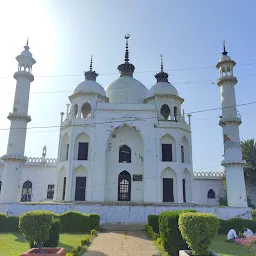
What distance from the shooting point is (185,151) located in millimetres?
26547

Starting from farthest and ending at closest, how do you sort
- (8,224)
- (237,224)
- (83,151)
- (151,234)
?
(83,151) < (237,224) < (8,224) < (151,234)

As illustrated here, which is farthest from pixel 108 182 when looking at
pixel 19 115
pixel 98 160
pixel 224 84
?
pixel 224 84

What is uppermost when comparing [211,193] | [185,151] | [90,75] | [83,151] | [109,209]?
[90,75]

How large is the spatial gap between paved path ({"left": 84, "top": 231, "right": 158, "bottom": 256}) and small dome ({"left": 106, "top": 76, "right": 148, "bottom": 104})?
637 inches

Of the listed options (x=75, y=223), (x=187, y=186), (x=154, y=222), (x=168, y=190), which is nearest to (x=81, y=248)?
(x=75, y=223)

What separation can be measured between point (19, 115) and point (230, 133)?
60.5 ft

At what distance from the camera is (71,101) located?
27641 millimetres

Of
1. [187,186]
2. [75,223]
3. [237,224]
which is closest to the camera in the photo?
[75,223]

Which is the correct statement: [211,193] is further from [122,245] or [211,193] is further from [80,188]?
[122,245]

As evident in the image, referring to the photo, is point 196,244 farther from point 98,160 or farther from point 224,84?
point 224,84

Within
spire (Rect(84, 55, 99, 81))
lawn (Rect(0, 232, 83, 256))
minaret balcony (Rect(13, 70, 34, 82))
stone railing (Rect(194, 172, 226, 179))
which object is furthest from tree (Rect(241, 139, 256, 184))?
Result: minaret balcony (Rect(13, 70, 34, 82))

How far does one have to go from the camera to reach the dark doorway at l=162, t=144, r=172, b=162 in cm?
2540

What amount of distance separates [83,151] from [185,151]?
9.63 m

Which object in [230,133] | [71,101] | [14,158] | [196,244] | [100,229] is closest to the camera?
[196,244]
